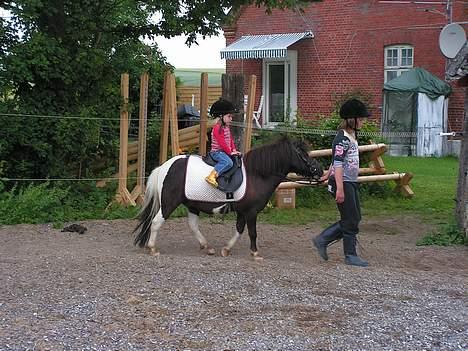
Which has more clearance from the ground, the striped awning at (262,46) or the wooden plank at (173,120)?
the striped awning at (262,46)

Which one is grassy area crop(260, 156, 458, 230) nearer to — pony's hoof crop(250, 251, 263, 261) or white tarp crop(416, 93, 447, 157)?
pony's hoof crop(250, 251, 263, 261)

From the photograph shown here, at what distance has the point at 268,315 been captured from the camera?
19.4ft

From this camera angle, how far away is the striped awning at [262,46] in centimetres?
2534

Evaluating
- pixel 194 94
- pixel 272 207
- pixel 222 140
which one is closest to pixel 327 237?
pixel 222 140

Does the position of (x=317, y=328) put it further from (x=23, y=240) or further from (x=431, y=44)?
(x=431, y=44)

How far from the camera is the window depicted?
24.2 meters

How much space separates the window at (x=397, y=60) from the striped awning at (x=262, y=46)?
287 cm

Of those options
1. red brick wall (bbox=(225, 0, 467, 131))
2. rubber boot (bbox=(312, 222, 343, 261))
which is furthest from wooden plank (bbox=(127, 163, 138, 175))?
red brick wall (bbox=(225, 0, 467, 131))

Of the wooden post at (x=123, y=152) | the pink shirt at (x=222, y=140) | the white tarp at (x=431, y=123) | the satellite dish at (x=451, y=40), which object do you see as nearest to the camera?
the pink shirt at (x=222, y=140)

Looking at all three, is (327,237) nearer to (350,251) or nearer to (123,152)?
(350,251)

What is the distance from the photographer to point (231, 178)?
344 inches

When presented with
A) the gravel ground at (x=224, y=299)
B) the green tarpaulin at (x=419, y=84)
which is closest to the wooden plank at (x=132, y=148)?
the gravel ground at (x=224, y=299)

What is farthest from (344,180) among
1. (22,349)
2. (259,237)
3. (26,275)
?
(22,349)

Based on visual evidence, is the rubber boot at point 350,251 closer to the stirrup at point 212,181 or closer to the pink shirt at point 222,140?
the stirrup at point 212,181
